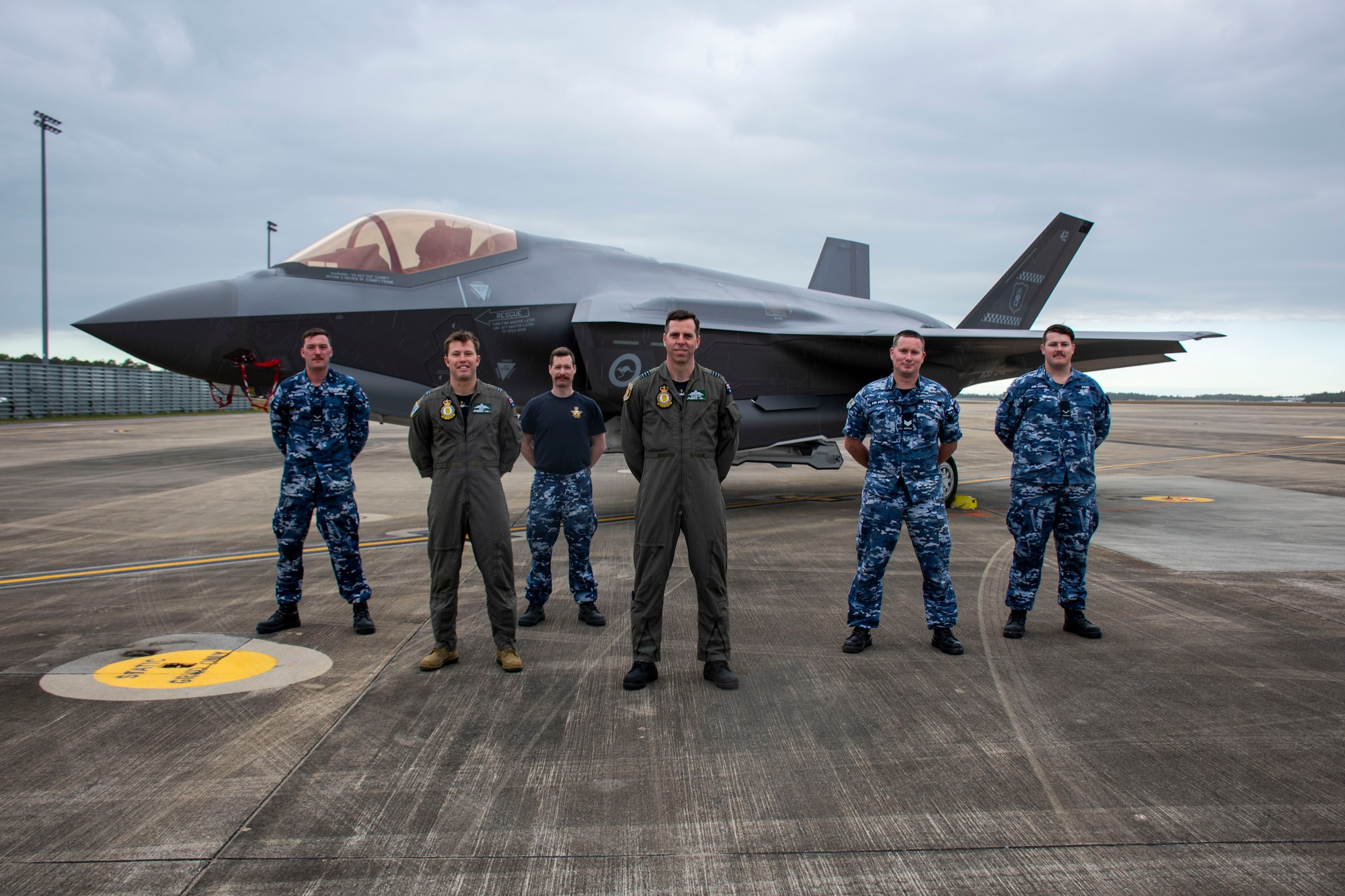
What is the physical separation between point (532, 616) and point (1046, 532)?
3.38 meters

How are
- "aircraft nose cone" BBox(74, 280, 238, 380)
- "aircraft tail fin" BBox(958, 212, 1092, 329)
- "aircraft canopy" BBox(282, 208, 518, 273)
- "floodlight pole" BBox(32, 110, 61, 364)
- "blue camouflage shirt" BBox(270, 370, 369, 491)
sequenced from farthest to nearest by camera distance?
"floodlight pole" BBox(32, 110, 61, 364)
"aircraft tail fin" BBox(958, 212, 1092, 329)
"aircraft canopy" BBox(282, 208, 518, 273)
"aircraft nose cone" BBox(74, 280, 238, 380)
"blue camouflage shirt" BBox(270, 370, 369, 491)

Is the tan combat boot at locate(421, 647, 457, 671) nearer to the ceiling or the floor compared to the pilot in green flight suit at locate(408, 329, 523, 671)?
Result: nearer to the floor

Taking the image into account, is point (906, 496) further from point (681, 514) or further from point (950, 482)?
point (950, 482)

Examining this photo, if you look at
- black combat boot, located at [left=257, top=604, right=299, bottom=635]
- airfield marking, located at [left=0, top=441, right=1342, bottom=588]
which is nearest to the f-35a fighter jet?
airfield marking, located at [left=0, top=441, right=1342, bottom=588]

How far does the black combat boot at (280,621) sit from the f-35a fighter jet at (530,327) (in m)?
3.71

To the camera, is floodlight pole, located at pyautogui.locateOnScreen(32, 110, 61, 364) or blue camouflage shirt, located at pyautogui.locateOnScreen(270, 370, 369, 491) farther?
floodlight pole, located at pyautogui.locateOnScreen(32, 110, 61, 364)

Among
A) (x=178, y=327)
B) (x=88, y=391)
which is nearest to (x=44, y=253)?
(x=88, y=391)

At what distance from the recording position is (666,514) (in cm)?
393

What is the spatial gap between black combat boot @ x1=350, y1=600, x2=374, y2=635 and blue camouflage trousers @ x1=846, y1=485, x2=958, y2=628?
2.97 m

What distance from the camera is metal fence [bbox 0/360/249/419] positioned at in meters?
34.7

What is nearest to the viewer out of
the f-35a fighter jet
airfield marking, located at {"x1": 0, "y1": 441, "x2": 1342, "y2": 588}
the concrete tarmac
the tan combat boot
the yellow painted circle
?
the concrete tarmac

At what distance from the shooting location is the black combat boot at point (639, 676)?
3799mm

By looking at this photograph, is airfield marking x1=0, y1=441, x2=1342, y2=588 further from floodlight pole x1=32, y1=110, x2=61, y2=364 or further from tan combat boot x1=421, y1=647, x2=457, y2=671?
A: floodlight pole x1=32, y1=110, x2=61, y2=364

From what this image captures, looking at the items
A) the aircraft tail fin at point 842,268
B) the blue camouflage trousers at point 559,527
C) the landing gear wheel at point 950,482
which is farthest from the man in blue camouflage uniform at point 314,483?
the aircraft tail fin at point 842,268
